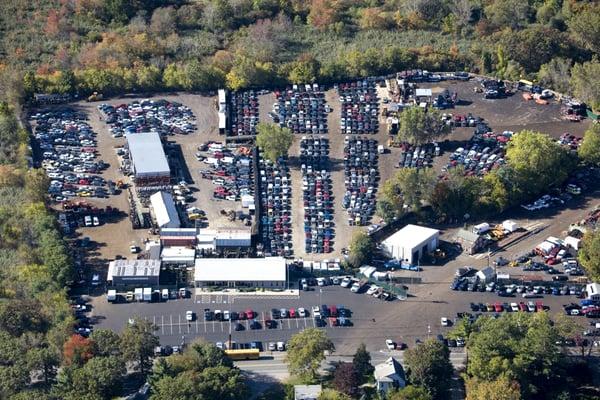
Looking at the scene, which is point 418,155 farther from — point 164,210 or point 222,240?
point 164,210

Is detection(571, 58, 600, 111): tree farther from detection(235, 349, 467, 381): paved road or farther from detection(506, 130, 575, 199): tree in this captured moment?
detection(235, 349, 467, 381): paved road

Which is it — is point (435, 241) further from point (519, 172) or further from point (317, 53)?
point (317, 53)

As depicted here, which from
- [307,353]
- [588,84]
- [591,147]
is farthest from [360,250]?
[588,84]

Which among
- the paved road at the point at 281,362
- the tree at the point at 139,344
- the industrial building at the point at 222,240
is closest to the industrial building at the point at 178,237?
the industrial building at the point at 222,240

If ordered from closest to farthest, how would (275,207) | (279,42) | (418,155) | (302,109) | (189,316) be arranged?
1. (189,316)
2. (275,207)
3. (418,155)
4. (302,109)
5. (279,42)

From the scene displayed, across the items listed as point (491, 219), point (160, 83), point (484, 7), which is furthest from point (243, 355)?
point (484, 7)

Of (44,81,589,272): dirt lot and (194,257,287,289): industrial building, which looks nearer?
(194,257,287,289): industrial building

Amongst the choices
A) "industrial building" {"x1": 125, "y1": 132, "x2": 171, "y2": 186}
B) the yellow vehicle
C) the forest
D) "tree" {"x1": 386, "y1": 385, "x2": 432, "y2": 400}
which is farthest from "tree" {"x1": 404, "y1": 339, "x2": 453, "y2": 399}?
the forest
